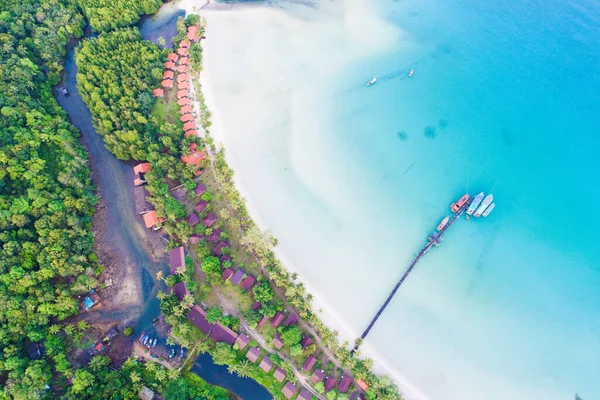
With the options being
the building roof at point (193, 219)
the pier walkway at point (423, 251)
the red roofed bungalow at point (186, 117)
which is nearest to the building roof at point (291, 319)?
the pier walkway at point (423, 251)

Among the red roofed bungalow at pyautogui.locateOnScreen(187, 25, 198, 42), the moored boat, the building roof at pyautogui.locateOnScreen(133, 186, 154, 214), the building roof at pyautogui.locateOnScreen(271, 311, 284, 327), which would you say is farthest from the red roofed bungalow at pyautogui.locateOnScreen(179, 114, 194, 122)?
the moored boat

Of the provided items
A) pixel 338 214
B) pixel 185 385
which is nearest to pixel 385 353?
pixel 338 214

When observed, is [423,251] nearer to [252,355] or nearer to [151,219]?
[252,355]

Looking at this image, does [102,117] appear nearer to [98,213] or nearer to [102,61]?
[102,61]

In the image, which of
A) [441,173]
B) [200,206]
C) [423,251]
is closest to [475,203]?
[441,173]

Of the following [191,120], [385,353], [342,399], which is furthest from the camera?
[191,120]
